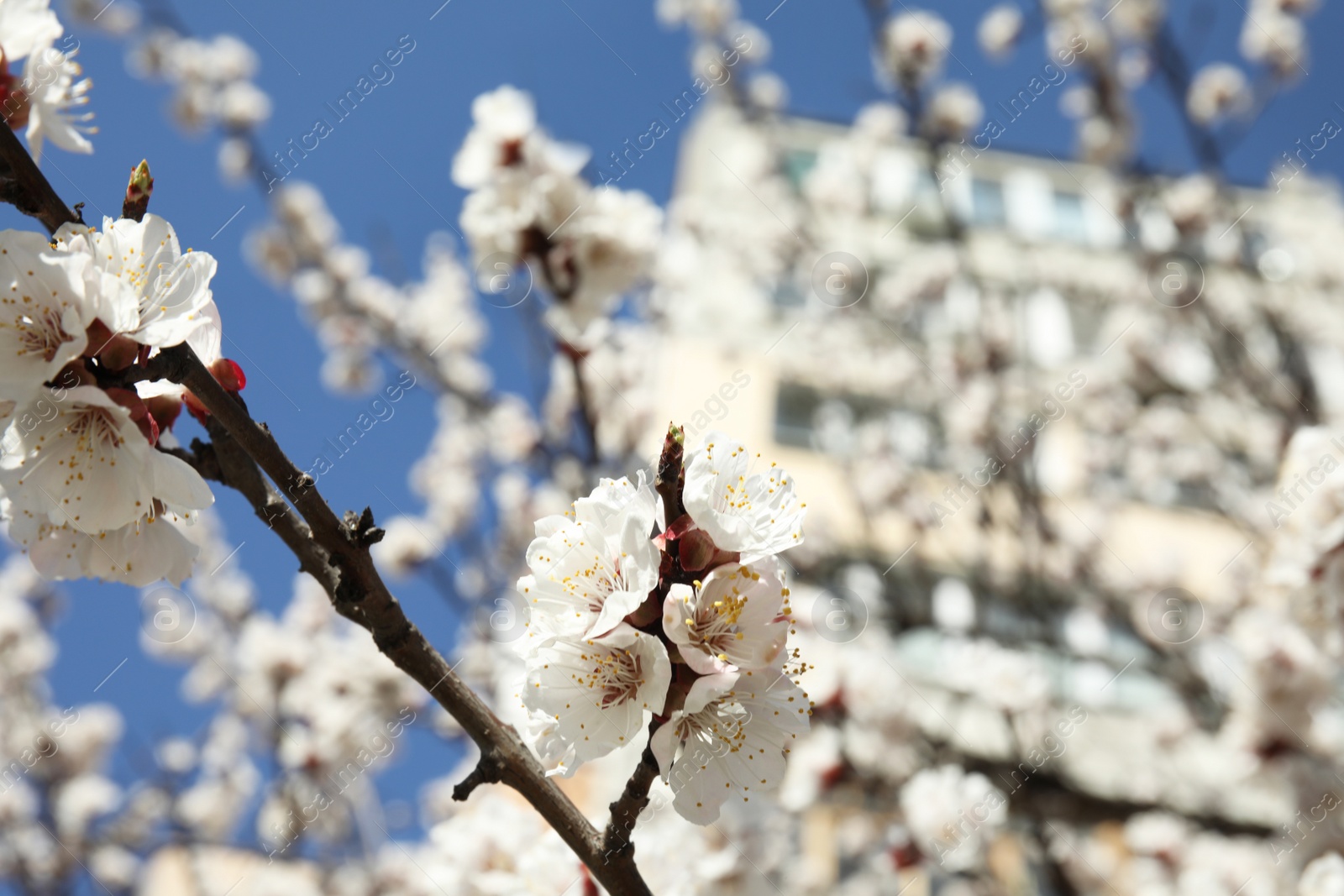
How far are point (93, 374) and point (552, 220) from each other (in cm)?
150

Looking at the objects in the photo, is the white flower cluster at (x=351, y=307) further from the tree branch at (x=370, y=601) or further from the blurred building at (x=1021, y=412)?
the tree branch at (x=370, y=601)

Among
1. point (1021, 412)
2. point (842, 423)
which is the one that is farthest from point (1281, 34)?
point (842, 423)

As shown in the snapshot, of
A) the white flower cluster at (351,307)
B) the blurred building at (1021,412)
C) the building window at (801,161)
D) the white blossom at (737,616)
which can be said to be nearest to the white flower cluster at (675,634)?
the white blossom at (737,616)

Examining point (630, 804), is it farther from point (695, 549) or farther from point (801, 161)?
point (801, 161)

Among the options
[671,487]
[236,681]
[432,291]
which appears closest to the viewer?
[671,487]

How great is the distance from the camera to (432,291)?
6859mm

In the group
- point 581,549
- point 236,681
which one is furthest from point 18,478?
point 236,681

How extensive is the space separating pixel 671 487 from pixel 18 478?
0.79m

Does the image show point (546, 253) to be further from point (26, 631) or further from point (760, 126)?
point (26, 631)

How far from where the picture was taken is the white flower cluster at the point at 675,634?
974 millimetres

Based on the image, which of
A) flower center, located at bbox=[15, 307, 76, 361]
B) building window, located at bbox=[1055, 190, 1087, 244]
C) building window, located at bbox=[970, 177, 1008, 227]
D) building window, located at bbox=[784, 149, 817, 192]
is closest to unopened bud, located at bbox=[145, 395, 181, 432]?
flower center, located at bbox=[15, 307, 76, 361]

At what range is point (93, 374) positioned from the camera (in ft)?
3.26

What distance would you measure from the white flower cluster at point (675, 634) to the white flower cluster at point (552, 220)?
130cm

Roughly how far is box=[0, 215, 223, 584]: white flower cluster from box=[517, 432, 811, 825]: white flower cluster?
17.2 inches
